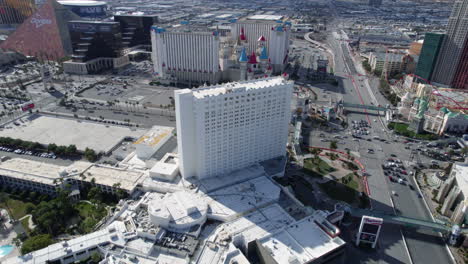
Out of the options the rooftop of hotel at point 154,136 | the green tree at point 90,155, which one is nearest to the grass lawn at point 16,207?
the green tree at point 90,155

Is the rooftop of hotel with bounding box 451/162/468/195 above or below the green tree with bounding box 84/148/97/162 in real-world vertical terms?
above

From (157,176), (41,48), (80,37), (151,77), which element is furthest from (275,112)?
(41,48)

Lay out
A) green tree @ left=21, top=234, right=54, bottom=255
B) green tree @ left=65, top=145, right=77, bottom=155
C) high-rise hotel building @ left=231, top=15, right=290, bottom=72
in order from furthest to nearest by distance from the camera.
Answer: high-rise hotel building @ left=231, top=15, right=290, bottom=72
green tree @ left=65, top=145, right=77, bottom=155
green tree @ left=21, top=234, right=54, bottom=255

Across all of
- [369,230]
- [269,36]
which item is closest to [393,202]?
[369,230]

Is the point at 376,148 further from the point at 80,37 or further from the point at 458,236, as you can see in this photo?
the point at 80,37

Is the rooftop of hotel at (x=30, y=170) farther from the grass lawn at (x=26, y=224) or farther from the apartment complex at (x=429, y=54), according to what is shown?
the apartment complex at (x=429, y=54)

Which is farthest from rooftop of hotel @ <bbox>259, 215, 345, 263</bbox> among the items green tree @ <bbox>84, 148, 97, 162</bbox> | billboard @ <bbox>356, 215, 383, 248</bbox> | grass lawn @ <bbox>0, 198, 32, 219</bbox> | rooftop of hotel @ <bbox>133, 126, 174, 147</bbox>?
green tree @ <bbox>84, 148, 97, 162</bbox>

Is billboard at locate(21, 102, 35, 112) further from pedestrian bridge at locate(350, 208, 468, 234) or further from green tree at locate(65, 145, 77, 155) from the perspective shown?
pedestrian bridge at locate(350, 208, 468, 234)
